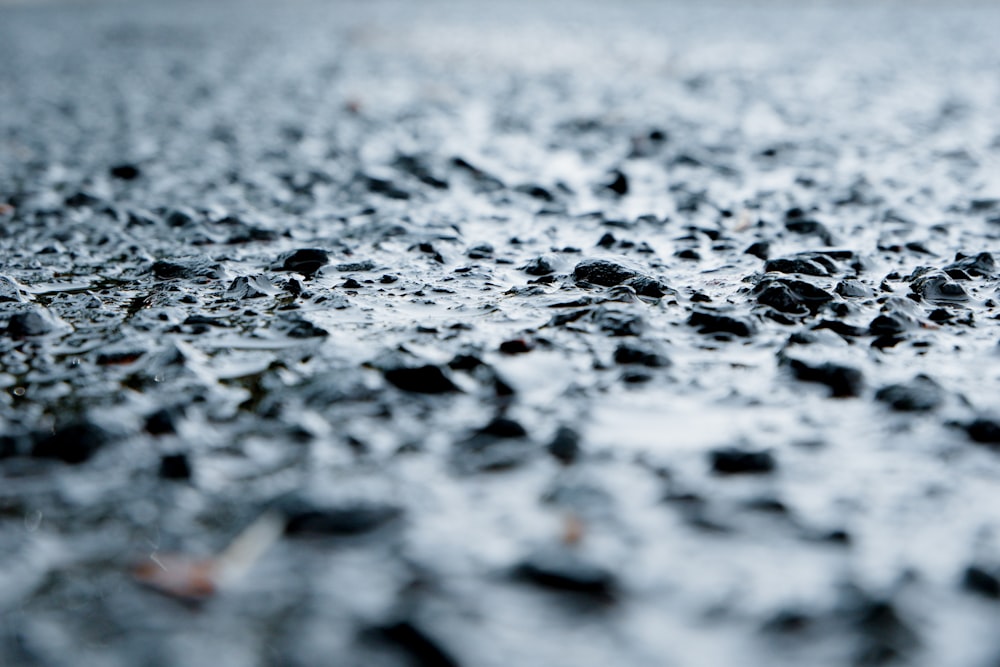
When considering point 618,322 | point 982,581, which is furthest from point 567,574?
point 618,322

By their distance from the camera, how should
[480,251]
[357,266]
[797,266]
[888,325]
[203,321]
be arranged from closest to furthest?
[888,325] → [203,321] → [797,266] → [357,266] → [480,251]

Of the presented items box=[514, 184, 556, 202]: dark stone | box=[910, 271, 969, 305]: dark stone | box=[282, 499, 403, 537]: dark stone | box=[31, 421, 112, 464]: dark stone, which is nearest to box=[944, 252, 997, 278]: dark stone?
box=[910, 271, 969, 305]: dark stone

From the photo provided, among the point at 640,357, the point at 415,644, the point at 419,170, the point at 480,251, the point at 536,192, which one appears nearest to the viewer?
the point at 415,644

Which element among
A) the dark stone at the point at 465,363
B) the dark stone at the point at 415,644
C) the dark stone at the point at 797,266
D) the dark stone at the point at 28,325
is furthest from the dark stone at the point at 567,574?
the dark stone at the point at 797,266

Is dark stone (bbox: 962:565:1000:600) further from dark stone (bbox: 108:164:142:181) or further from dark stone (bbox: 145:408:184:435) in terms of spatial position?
dark stone (bbox: 108:164:142:181)

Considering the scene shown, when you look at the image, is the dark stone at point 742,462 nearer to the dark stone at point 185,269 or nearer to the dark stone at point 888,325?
the dark stone at point 888,325

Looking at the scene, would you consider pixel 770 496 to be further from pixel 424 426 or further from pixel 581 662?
pixel 424 426

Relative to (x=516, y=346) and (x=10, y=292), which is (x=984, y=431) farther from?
(x=10, y=292)
